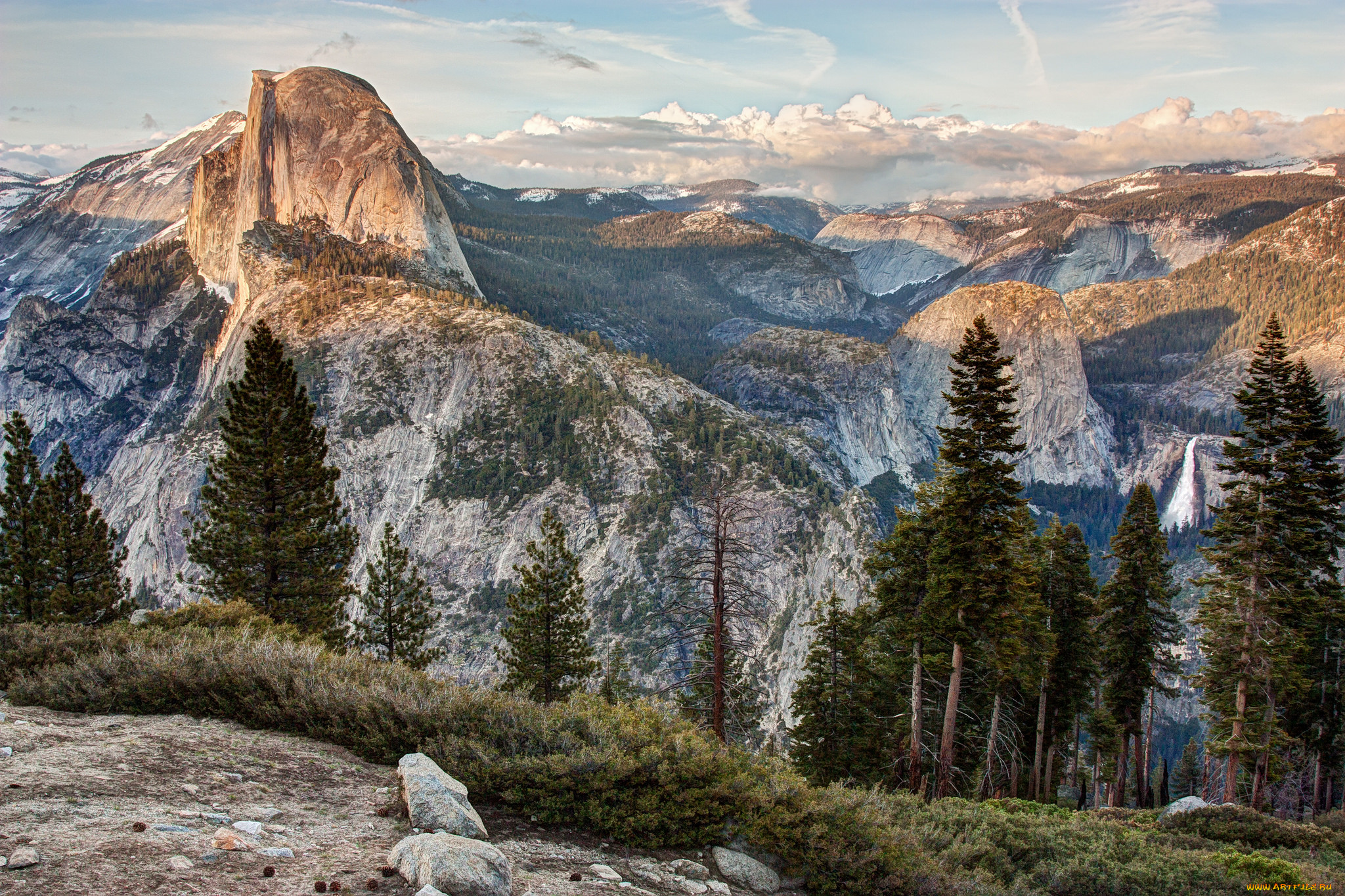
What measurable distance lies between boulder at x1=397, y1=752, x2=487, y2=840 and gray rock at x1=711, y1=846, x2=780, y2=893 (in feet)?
11.2

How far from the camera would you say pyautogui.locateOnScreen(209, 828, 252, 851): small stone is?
8.19 meters

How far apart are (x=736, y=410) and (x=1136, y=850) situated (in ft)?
403

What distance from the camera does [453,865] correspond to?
7781mm

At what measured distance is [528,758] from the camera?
10.9m

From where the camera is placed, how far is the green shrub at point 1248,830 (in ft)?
62.6

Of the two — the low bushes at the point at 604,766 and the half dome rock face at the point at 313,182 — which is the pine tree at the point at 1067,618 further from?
the half dome rock face at the point at 313,182

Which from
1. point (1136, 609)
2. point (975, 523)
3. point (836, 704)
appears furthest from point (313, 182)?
point (975, 523)

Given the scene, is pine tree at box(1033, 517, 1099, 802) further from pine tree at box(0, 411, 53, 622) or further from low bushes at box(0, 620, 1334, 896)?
pine tree at box(0, 411, 53, 622)

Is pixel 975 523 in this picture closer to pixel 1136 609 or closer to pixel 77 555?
pixel 1136 609

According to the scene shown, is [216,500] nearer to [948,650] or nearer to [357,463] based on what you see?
[948,650]

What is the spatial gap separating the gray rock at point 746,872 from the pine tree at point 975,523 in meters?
14.8

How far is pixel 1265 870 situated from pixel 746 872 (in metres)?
10.3

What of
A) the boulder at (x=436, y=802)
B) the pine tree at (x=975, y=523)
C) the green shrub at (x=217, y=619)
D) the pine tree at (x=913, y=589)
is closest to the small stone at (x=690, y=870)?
the boulder at (x=436, y=802)

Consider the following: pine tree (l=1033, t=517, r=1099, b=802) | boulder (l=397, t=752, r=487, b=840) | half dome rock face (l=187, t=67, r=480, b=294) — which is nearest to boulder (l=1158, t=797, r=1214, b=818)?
pine tree (l=1033, t=517, r=1099, b=802)
